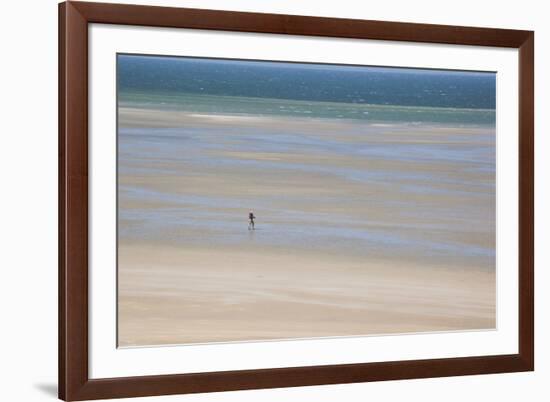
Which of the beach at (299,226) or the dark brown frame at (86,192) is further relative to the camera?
the beach at (299,226)

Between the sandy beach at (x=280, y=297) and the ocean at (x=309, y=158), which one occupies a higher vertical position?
the ocean at (x=309, y=158)

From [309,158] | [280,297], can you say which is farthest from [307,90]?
[280,297]

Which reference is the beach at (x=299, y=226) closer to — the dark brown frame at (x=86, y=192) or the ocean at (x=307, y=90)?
the ocean at (x=307, y=90)

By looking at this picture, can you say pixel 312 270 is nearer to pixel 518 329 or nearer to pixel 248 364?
pixel 248 364

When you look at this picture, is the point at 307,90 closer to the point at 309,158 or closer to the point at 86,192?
the point at 309,158

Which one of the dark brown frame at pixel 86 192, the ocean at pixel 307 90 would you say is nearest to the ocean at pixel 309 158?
the ocean at pixel 307 90
